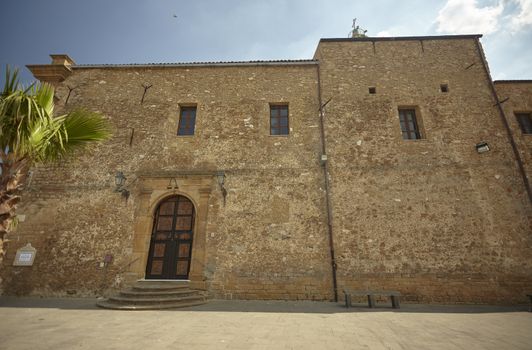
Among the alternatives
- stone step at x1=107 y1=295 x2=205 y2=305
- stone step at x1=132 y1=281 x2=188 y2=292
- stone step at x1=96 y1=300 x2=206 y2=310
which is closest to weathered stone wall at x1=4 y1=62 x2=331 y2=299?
Answer: stone step at x1=132 y1=281 x2=188 y2=292

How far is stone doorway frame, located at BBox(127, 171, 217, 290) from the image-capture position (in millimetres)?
7176

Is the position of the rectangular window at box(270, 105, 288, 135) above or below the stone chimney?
below

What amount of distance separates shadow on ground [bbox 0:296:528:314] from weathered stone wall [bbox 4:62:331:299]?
0.38 m

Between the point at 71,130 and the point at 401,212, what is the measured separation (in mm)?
8273

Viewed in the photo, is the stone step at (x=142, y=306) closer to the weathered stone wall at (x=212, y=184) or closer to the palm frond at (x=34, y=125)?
the weathered stone wall at (x=212, y=184)

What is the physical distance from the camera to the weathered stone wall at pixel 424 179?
6.96 metres

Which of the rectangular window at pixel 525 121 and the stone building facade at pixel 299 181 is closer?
the stone building facade at pixel 299 181

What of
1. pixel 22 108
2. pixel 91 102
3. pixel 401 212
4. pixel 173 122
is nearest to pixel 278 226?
pixel 401 212

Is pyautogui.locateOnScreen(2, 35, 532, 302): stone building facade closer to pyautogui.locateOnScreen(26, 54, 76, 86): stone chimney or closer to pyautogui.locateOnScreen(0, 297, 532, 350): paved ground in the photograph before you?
pyautogui.locateOnScreen(26, 54, 76, 86): stone chimney

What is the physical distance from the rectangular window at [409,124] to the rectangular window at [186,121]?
Answer: 24.7 feet

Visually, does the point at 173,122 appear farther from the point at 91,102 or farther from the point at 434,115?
the point at 434,115

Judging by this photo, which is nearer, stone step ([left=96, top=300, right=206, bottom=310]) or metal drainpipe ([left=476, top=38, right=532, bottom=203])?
stone step ([left=96, top=300, right=206, bottom=310])

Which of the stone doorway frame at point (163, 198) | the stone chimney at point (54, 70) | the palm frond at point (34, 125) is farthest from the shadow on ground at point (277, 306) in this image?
the stone chimney at point (54, 70)

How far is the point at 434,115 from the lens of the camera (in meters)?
8.67
